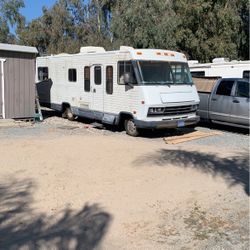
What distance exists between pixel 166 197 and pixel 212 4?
21631 millimetres

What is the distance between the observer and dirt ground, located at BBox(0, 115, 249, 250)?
542 cm

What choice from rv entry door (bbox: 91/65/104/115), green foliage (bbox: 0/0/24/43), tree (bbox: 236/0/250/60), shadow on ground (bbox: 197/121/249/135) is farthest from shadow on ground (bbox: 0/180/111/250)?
green foliage (bbox: 0/0/24/43)

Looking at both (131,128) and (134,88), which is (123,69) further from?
(131,128)

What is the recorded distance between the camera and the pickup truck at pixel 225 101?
1384 centimetres

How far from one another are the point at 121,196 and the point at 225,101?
26.8 feet

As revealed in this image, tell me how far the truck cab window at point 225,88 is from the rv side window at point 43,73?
21.1ft

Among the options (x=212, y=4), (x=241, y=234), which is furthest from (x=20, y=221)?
(x=212, y=4)

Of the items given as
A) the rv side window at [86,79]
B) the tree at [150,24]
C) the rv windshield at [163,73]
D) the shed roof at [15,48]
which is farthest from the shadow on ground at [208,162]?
the tree at [150,24]

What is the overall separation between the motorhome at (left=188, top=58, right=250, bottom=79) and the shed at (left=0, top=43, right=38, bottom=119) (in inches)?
237

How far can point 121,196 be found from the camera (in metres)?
7.01

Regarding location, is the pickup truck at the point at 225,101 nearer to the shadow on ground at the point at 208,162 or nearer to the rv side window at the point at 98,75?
the shadow on ground at the point at 208,162

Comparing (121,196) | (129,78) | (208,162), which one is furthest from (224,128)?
(121,196)

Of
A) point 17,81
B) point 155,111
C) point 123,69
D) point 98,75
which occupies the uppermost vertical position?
point 123,69

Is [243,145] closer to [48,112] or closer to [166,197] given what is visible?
[166,197]
